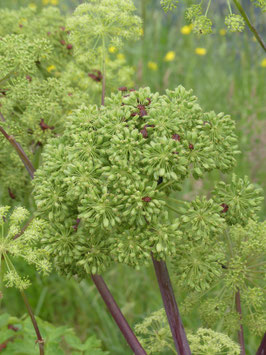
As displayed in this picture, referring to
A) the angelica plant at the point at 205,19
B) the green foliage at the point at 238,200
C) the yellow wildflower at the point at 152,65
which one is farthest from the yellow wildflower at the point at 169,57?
the green foliage at the point at 238,200

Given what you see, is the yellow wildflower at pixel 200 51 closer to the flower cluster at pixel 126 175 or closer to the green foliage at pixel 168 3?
the green foliage at pixel 168 3

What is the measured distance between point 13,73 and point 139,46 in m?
5.04

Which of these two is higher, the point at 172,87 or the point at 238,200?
the point at 238,200

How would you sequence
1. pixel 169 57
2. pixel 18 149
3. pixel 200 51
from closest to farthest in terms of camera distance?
pixel 18 149, pixel 169 57, pixel 200 51

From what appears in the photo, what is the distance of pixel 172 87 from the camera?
6.36 m

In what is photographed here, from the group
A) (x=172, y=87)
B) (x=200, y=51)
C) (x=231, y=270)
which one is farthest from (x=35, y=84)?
(x=200, y=51)

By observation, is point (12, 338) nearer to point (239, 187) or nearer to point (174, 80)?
point (239, 187)

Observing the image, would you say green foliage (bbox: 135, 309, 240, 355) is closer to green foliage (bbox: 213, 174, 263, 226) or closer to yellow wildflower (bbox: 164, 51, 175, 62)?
green foliage (bbox: 213, 174, 263, 226)

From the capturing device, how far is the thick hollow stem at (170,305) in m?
2.52

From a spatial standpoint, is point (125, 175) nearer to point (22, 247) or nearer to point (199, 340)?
point (22, 247)

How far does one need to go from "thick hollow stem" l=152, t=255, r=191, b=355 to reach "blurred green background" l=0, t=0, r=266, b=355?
1.17 metres

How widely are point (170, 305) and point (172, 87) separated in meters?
4.21

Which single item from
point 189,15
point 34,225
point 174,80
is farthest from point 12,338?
point 174,80

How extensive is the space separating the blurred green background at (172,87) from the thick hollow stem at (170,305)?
1175 millimetres
